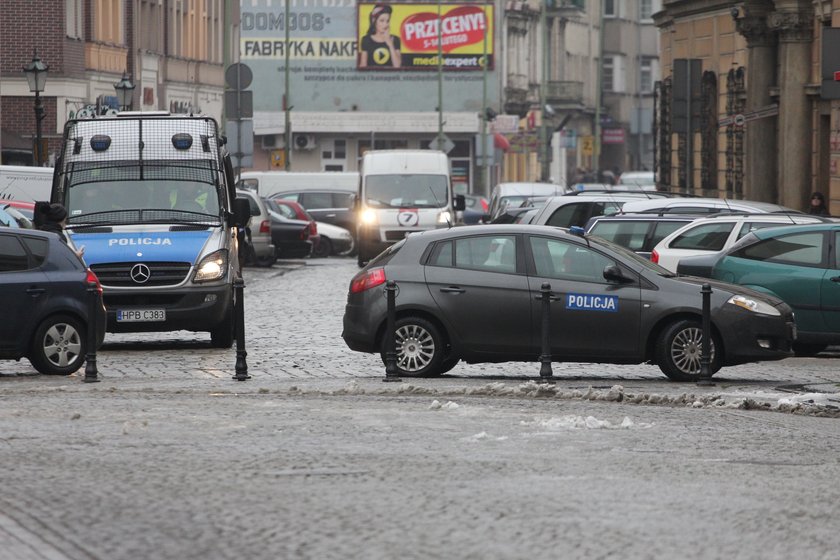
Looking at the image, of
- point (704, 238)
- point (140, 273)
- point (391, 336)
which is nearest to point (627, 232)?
point (704, 238)

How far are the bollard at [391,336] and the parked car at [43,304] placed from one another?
2668mm

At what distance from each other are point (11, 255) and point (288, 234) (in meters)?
25.9

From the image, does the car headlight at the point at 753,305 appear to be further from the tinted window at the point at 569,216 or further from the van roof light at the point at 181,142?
the tinted window at the point at 569,216

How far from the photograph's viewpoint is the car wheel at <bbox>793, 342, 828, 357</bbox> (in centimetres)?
2027

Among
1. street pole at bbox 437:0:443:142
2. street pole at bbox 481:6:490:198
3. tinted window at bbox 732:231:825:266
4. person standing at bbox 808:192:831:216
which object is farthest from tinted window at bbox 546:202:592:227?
street pole at bbox 481:6:490:198

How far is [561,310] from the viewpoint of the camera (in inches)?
675

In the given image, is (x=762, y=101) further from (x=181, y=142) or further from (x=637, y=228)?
(x=181, y=142)

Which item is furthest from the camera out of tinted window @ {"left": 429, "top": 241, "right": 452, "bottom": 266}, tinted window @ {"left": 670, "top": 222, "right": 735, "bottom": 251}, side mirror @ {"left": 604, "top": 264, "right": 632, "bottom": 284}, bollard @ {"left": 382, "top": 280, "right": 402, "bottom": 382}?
tinted window @ {"left": 670, "top": 222, "right": 735, "bottom": 251}

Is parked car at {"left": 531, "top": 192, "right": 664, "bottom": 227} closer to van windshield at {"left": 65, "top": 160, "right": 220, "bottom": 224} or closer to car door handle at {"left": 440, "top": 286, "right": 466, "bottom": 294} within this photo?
van windshield at {"left": 65, "top": 160, "right": 220, "bottom": 224}

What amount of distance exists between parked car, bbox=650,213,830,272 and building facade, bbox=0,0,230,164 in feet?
77.1

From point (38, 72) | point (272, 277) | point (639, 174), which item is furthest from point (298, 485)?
point (639, 174)

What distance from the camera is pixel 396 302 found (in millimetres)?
17328

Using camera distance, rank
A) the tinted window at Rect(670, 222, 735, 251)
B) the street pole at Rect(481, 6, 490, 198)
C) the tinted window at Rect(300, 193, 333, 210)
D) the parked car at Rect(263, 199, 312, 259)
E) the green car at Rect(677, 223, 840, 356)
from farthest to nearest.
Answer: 1. the street pole at Rect(481, 6, 490, 198)
2. the tinted window at Rect(300, 193, 333, 210)
3. the parked car at Rect(263, 199, 312, 259)
4. the tinted window at Rect(670, 222, 735, 251)
5. the green car at Rect(677, 223, 840, 356)

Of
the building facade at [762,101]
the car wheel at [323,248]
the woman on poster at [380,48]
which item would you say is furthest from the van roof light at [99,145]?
→ the woman on poster at [380,48]
